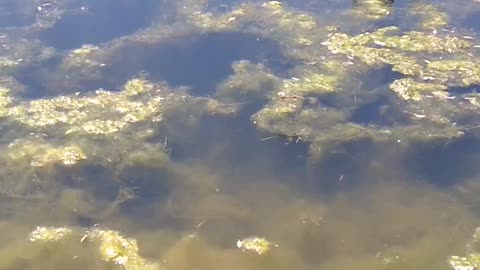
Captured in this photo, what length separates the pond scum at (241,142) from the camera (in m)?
4.12

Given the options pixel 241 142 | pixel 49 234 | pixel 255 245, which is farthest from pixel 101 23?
pixel 255 245

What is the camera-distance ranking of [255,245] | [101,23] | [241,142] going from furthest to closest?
[101,23], [241,142], [255,245]

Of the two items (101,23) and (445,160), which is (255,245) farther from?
(101,23)

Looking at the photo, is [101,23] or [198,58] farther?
[101,23]

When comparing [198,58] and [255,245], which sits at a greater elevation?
[198,58]

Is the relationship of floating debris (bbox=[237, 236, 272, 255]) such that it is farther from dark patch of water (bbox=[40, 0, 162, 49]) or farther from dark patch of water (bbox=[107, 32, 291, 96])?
dark patch of water (bbox=[40, 0, 162, 49])

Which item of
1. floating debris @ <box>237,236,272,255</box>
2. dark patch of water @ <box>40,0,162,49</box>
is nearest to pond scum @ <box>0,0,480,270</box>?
floating debris @ <box>237,236,272,255</box>

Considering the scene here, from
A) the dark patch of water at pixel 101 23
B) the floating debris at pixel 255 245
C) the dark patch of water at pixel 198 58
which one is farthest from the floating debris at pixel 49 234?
the dark patch of water at pixel 101 23

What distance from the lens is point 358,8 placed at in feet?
23.7

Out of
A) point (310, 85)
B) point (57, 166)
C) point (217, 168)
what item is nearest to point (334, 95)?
point (310, 85)

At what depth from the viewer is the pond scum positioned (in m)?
4.12

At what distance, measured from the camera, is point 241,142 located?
516 centimetres

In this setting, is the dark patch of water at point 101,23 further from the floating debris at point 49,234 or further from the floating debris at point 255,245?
the floating debris at point 255,245

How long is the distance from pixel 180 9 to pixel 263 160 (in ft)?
10.8
